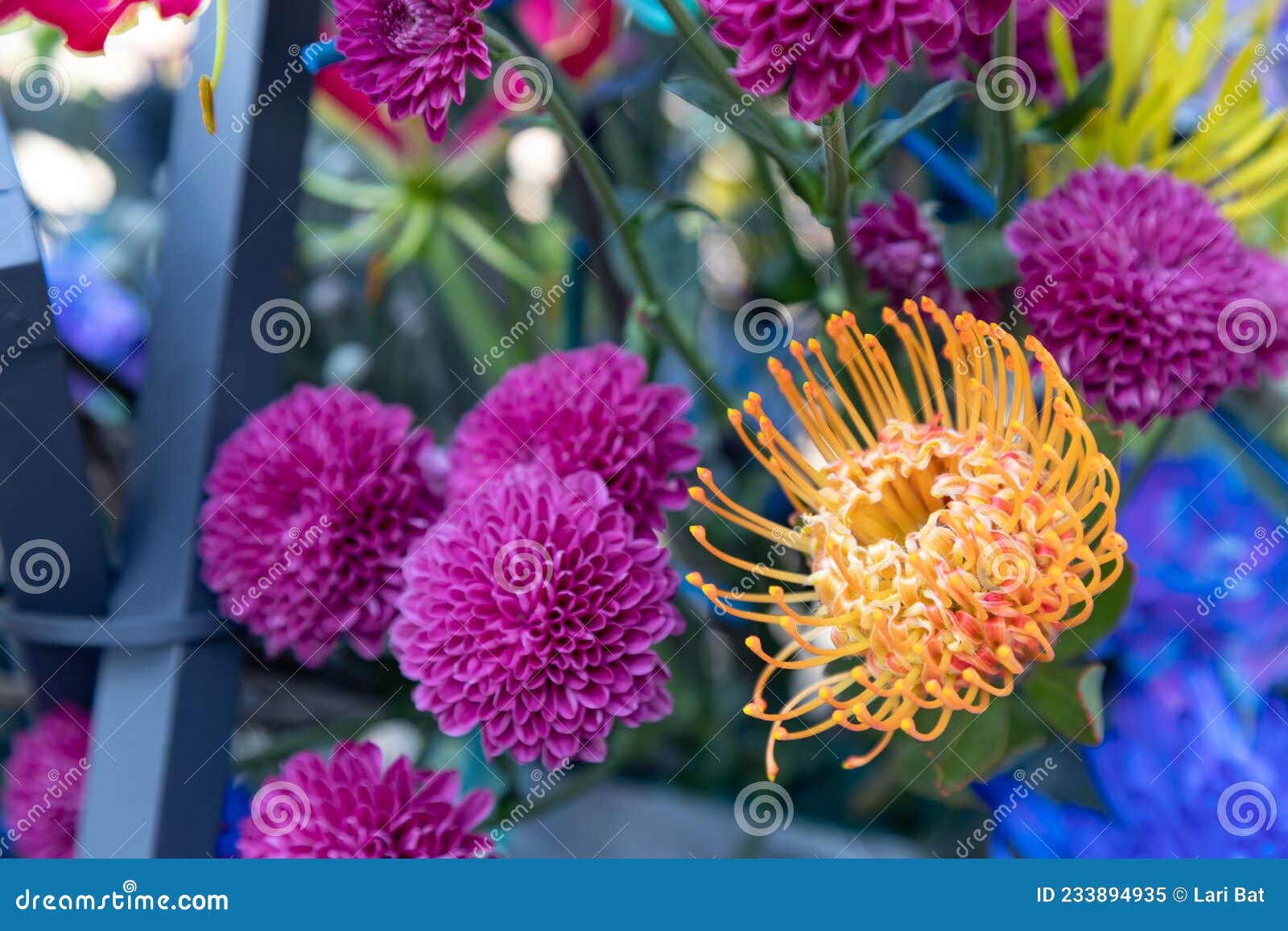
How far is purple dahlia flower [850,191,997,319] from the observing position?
256mm

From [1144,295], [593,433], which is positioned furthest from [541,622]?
[1144,295]

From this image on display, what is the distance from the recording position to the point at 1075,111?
26 cm

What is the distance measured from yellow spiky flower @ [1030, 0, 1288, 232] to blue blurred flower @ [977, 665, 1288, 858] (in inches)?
5.9

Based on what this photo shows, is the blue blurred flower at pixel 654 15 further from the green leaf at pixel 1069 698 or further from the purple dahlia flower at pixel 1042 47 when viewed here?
the green leaf at pixel 1069 698

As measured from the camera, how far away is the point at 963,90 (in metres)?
0.24

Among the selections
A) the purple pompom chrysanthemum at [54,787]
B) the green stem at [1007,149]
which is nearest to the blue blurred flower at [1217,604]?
the green stem at [1007,149]

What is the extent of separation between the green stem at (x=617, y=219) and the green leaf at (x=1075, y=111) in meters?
0.11

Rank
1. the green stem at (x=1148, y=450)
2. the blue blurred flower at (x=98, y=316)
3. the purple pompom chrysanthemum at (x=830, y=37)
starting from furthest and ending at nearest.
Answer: the blue blurred flower at (x=98, y=316), the green stem at (x=1148, y=450), the purple pompom chrysanthemum at (x=830, y=37)

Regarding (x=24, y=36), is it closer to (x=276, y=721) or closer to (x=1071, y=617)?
(x=276, y=721)

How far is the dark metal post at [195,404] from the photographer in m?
0.26

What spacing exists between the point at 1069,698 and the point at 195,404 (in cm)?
26

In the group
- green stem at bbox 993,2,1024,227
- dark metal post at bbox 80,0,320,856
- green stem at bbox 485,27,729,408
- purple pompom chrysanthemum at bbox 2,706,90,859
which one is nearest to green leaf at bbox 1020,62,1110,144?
green stem at bbox 993,2,1024,227

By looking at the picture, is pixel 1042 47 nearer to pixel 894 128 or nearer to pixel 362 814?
pixel 894 128

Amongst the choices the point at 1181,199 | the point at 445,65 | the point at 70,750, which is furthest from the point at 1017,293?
the point at 70,750
